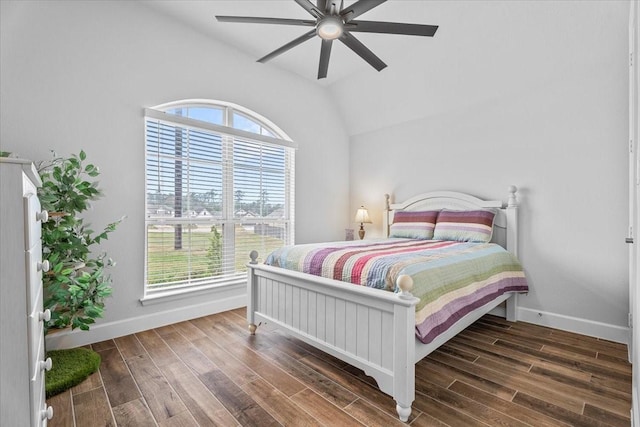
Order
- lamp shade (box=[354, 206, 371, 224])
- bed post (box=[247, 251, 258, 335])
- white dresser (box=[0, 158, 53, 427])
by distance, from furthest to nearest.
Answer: lamp shade (box=[354, 206, 371, 224]) → bed post (box=[247, 251, 258, 335]) → white dresser (box=[0, 158, 53, 427])

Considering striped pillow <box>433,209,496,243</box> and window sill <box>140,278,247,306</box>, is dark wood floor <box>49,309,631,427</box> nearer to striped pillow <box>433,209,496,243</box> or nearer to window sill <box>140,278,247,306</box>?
window sill <box>140,278,247,306</box>

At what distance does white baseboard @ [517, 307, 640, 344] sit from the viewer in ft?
8.35

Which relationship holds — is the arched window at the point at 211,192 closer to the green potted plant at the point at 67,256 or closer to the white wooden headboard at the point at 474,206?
the green potted plant at the point at 67,256

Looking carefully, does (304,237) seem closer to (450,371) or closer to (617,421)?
(450,371)

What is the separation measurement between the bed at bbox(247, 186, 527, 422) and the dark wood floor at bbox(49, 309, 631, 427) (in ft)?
0.61

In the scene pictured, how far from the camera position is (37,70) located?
225 centimetres

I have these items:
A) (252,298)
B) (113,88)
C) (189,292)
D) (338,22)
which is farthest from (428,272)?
(113,88)

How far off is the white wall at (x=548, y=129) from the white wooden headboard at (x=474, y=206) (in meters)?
0.10

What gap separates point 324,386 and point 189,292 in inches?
70.4

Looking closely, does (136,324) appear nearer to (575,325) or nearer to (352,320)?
(352,320)

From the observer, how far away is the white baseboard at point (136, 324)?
2334mm

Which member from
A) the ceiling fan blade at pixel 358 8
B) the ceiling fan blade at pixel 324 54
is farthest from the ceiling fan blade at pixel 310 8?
the ceiling fan blade at pixel 324 54

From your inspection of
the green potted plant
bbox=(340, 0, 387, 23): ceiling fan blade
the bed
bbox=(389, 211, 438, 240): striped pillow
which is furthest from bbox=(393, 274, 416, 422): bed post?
bbox=(389, 211, 438, 240): striped pillow

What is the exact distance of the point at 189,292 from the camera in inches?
120
